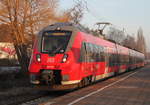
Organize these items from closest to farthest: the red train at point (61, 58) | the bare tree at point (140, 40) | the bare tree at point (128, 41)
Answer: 1. the red train at point (61, 58)
2. the bare tree at point (128, 41)
3. the bare tree at point (140, 40)

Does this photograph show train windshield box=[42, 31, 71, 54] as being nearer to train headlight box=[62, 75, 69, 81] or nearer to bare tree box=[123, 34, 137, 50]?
train headlight box=[62, 75, 69, 81]

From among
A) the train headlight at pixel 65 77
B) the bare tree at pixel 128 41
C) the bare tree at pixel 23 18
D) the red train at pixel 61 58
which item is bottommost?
the train headlight at pixel 65 77

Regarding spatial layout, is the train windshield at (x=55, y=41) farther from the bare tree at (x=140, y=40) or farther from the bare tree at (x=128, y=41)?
the bare tree at (x=140, y=40)

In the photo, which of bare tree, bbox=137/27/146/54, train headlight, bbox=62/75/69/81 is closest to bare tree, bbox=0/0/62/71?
train headlight, bbox=62/75/69/81

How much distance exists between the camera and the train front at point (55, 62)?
10719 millimetres

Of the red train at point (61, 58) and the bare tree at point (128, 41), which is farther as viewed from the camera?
the bare tree at point (128, 41)

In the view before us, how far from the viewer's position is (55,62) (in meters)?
10.9

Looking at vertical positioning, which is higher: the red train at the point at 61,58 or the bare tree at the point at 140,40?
the bare tree at the point at 140,40

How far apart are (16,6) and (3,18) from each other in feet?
4.67

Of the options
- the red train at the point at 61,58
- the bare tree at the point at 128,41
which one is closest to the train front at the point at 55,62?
the red train at the point at 61,58

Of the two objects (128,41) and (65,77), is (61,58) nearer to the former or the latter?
(65,77)

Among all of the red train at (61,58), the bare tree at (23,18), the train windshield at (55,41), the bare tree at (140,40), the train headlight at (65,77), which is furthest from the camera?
the bare tree at (140,40)

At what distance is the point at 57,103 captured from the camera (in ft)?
28.3

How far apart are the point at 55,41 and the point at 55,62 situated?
3.91ft
